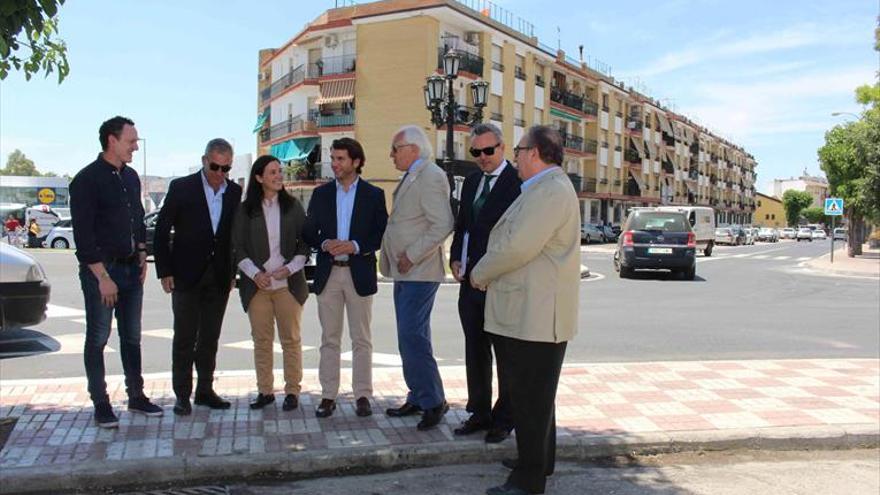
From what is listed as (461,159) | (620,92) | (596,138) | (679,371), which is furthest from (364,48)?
(679,371)

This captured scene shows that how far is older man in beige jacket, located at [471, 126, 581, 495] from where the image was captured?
365cm

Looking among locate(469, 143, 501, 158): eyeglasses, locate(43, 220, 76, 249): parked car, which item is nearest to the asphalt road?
locate(469, 143, 501, 158): eyeglasses

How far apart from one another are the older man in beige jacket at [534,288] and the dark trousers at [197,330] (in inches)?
87.2

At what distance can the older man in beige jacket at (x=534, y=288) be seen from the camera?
3650 millimetres

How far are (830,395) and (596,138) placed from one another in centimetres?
5480

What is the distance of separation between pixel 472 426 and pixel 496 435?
203mm

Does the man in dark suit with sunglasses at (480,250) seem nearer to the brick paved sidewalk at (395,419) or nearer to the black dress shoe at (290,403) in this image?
the brick paved sidewalk at (395,419)

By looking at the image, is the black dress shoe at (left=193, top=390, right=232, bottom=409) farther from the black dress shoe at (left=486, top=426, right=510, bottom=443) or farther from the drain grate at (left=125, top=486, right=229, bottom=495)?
the black dress shoe at (left=486, top=426, right=510, bottom=443)

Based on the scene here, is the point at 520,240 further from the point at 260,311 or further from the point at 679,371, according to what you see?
the point at 679,371

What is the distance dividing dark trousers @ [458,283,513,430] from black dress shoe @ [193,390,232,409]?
1770 millimetres

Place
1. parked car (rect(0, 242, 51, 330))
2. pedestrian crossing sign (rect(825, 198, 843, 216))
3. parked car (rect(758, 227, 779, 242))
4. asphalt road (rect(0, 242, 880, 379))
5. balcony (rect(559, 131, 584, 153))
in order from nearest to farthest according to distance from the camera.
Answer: parked car (rect(0, 242, 51, 330)), asphalt road (rect(0, 242, 880, 379)), pedestrian crossing sign (rect(825, 198, 843, 216)), balcony (rect(559, 131, 584, 153)), parked car (rect(758, 227, 779, 242))

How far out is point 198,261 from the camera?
16.5 feet

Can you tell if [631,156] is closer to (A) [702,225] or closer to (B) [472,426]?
(A) [702,225]

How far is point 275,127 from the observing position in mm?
47656
